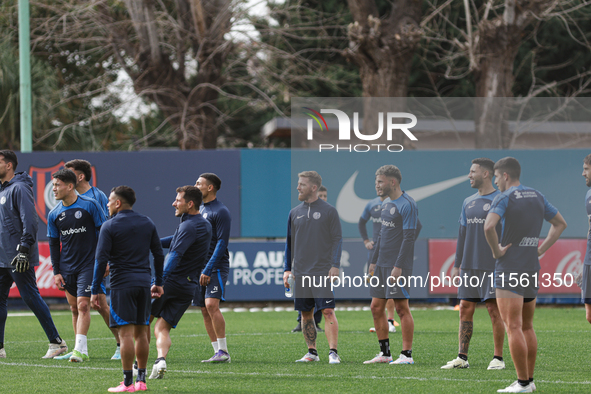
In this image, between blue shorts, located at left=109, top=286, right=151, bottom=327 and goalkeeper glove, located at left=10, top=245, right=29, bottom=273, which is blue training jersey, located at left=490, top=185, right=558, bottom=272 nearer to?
blue shorts, located at left=109, top=286, right=151, bottom=327

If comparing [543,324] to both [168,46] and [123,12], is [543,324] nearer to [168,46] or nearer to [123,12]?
[168,46]

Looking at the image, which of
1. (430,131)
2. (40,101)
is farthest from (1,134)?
(430,131)

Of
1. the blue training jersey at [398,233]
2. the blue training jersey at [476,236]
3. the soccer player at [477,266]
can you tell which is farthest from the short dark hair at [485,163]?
the blue training jersey at [398,233]

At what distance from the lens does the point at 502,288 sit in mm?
6238

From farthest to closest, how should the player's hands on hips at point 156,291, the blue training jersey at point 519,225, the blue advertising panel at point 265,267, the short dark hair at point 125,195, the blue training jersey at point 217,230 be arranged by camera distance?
1. the blue advertising panel at point 265,267
2. the blue training jersey at point 217,230
3. the player's hands on hips at point 156,291
4. the short dark hair at point 125,195
5. the blue training jersey at point 519,225

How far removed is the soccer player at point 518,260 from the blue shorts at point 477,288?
1.48m

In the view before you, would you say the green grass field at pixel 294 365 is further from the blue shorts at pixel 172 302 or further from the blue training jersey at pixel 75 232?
the blue training jersey at pixel 75 232

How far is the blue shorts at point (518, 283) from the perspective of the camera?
245 inches

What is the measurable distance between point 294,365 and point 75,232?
2881 millimetres

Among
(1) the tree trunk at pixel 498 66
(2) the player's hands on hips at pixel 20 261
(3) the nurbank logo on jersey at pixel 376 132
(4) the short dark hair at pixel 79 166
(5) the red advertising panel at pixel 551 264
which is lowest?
(5) the red advertising panel at pixel 551 264

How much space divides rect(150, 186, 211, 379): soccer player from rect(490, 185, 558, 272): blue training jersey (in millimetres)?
2760

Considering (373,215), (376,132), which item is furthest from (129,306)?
(376,132)

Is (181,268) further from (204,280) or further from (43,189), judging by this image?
(43,189)

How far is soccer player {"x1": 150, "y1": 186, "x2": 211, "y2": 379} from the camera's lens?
23.2ft
